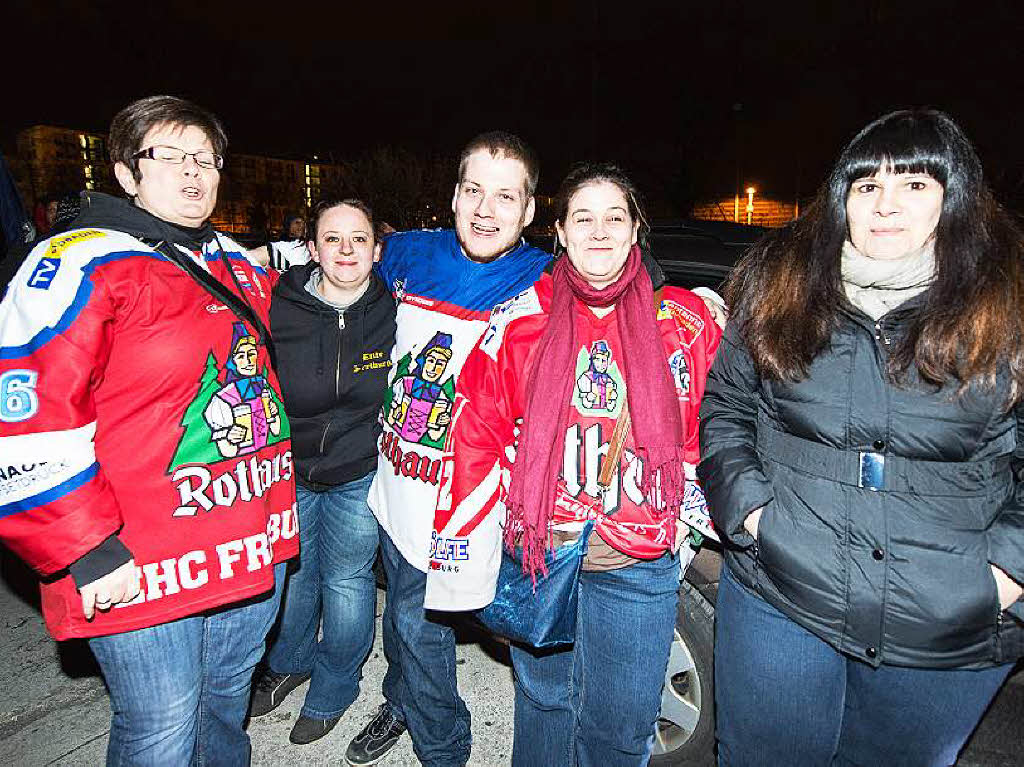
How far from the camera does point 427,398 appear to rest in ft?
7.74

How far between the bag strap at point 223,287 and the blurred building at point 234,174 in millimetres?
44309

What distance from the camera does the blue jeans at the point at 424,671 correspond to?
2.47 meters

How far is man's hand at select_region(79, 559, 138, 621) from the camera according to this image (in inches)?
67.2

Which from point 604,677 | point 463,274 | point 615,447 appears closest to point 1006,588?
point 615,447

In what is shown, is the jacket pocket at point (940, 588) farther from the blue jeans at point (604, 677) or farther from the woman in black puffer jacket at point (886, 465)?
the blue jeans at point (604, 677)

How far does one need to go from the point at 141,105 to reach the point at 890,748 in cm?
282

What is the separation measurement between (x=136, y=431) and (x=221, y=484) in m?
0.27

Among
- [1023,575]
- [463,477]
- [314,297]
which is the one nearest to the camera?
[1023,575]

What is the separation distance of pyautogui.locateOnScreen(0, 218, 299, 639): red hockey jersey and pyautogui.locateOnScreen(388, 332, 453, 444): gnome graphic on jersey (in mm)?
452

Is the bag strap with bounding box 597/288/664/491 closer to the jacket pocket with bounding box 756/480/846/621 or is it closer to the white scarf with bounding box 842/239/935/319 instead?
the jacket pocket with bounding box 756/480/846/621

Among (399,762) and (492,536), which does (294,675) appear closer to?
(399,762)


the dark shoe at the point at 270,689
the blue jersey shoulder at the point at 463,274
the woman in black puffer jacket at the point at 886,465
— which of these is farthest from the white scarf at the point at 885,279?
the dark shoe at the point at 270,689

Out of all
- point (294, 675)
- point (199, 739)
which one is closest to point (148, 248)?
point (199, 739)

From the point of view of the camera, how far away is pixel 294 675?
126 inches
